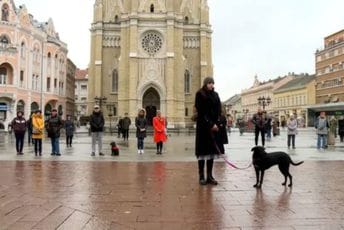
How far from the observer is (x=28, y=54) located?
190 feet

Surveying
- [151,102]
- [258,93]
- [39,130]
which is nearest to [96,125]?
[39,130]

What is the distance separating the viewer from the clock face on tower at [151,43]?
66500mm

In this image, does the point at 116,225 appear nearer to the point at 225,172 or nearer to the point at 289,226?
the point at 289,226

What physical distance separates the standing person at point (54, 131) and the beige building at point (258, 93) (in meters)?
98.3

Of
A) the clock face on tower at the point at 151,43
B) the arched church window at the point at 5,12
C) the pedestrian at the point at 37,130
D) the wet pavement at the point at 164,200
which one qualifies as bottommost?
the wet pavement at the point at 164,200

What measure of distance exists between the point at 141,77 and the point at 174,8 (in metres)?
12.0

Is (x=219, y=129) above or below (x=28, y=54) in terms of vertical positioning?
below

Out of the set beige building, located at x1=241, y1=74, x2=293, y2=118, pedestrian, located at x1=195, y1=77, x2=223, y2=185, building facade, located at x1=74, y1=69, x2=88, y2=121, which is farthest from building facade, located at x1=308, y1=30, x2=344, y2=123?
pedestrian, located at x1=195, y1=77, x2=223, y2=185

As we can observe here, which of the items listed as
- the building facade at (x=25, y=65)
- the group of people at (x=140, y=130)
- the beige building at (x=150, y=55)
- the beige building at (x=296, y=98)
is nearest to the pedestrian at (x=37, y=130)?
the group of people at (x=140, y=130)

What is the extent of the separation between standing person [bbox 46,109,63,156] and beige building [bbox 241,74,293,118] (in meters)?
98.3

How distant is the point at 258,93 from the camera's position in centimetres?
13638

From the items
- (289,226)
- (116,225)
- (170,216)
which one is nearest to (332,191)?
(289,226)

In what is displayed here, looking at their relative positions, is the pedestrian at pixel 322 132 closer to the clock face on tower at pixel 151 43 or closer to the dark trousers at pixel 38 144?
the dark trousers at pixel 38 144

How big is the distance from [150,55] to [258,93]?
75602 mm
